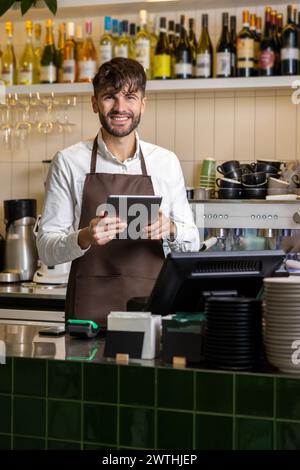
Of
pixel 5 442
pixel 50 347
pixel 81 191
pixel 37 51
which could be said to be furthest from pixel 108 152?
pixel 37 51

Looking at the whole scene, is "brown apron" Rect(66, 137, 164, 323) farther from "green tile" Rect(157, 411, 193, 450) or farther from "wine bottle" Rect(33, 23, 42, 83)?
"wine bottle" Rect(33, 23, 42, 83)

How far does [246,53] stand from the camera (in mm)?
3855

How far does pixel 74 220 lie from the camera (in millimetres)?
2717

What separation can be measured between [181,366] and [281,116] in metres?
2.64

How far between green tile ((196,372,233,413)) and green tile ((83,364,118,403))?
187 mm

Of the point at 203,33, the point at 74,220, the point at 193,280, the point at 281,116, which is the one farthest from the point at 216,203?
the point at 193,280

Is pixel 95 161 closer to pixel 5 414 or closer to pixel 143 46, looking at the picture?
pixel 5 414

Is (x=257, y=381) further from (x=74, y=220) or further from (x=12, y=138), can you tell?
(x=12, y=138)

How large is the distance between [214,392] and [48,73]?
296 cm

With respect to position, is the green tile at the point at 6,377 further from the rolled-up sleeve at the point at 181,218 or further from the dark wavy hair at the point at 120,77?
the dark wavy hair at the point at 120,77

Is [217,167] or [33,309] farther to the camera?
[217,167]

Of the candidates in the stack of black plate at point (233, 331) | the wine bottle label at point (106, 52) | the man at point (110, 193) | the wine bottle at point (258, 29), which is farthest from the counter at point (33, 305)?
the stack of black plate at point (233, 331)
